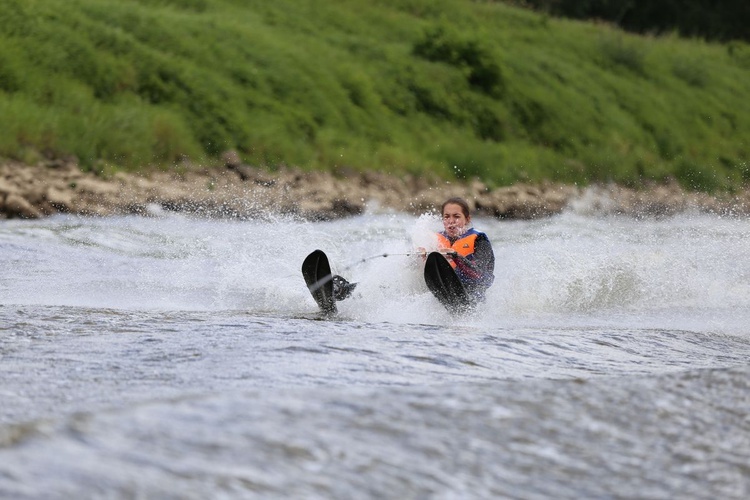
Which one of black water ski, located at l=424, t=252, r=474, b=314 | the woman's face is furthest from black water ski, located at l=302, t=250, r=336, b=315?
the woman's face

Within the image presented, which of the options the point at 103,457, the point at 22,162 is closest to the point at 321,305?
the point at 103,457

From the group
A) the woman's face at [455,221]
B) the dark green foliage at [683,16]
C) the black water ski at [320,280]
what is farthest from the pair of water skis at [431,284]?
the dark green foliage at [683,16]

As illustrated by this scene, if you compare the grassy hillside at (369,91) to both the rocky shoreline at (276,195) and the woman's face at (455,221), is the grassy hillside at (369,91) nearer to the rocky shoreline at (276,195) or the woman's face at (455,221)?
the rocky shoreline at (276,195)

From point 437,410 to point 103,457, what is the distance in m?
1.47

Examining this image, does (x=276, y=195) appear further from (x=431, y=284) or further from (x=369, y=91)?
(x=431, y=284)

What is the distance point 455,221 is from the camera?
34.6 feet

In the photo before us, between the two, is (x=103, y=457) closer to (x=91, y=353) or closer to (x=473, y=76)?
(x=91, y=353)

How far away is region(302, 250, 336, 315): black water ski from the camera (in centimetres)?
942

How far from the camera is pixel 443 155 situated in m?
27.3

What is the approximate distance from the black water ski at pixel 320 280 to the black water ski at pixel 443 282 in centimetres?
86

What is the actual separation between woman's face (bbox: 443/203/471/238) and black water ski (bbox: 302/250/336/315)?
5.23 ft

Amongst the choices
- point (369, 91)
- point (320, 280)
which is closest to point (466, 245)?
point (320, 280)

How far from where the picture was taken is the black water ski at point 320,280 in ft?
30.9

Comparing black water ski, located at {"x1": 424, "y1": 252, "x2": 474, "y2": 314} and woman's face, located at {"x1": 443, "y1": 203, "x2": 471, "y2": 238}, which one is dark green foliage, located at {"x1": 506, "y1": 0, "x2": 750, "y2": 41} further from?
black water ski, located at {"x1": 424, "y1": 252, "x2": 474, "y2": 314}
